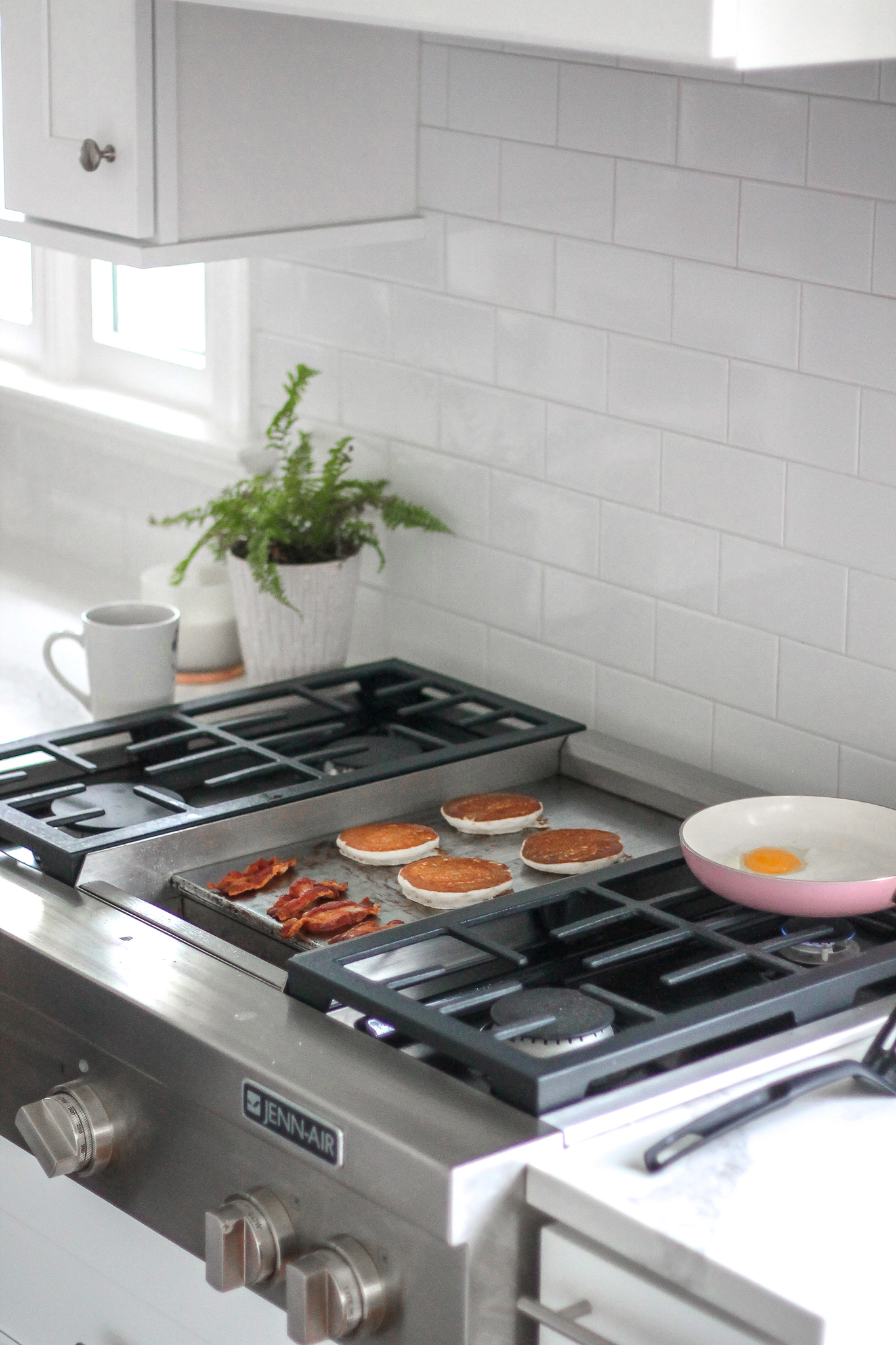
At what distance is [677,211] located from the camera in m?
1.83

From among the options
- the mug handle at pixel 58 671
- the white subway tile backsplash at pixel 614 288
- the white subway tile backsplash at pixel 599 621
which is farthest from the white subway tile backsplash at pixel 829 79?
the mug handle at pixel 58 671

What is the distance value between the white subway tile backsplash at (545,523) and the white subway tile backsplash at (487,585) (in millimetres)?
22

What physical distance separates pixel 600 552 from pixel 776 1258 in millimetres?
1049

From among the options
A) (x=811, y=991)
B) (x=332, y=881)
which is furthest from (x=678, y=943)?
(x=332, y=881)

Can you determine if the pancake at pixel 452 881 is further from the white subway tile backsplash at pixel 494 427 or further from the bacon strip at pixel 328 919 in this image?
the white subway tile backsplash at pixel 494 427

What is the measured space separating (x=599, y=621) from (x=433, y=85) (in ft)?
2.16

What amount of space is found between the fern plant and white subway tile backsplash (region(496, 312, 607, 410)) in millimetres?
211

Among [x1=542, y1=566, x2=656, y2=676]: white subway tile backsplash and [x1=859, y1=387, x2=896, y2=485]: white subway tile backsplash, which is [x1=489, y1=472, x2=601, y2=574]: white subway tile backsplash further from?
[x1=859, y1=387, x2=896, y2=485]: white subway tile backsplash

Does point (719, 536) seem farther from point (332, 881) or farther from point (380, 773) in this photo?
point (332, 881)

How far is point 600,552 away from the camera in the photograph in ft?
6.61

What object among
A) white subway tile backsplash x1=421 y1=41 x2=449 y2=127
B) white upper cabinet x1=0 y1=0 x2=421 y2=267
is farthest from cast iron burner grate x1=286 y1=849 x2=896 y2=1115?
white subway tile backsplash x1=421 y1=41 x2=449 y2=127

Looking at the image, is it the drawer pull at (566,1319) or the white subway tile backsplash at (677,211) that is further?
the white subway tile backsplash at (677,211)

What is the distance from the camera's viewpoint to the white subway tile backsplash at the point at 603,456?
1.93 meters

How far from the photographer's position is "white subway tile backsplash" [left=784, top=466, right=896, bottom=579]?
5.61 ft
